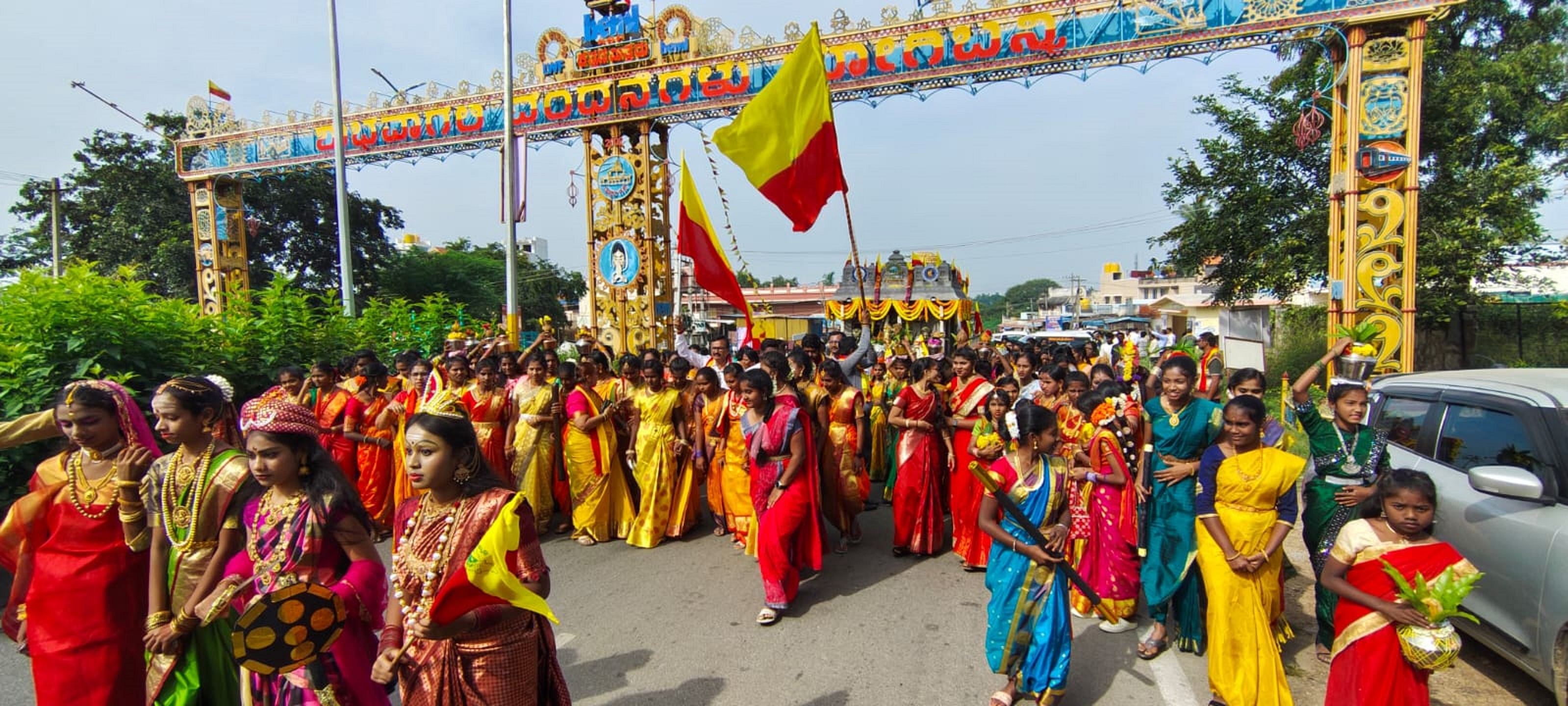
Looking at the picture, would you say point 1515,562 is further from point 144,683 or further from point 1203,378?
point 144,683

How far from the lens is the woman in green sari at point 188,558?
243 cm

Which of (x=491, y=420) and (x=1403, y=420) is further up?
(x=1403, y=420)

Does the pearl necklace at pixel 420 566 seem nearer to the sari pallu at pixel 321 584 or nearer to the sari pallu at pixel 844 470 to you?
the sari pallu at pixel 321 584

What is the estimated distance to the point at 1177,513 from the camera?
12.3ft

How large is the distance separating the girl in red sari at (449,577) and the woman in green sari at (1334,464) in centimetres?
363

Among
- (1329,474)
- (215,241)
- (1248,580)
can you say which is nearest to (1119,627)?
(1248,580)

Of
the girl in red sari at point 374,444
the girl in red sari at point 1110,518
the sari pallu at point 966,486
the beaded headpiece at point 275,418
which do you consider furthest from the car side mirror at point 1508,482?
the girl in red sari at point 374,444

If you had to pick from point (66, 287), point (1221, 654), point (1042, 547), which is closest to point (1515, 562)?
point (1221, 654)

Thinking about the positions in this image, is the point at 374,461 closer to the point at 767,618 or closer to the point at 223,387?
→ the point at 223,387

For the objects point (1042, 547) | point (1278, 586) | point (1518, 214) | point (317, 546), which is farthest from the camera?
point (1518, 214)

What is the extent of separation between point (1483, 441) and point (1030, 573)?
2.41 meters

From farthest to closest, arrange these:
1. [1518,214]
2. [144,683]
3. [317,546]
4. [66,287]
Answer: [1518,214]
[66,287]
[144,683]
[317,546]

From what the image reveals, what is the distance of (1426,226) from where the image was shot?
41.4 ft

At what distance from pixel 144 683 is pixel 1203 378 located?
8279 mm
